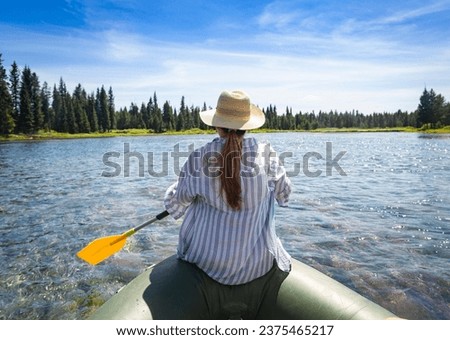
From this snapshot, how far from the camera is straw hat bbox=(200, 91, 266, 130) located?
320cm

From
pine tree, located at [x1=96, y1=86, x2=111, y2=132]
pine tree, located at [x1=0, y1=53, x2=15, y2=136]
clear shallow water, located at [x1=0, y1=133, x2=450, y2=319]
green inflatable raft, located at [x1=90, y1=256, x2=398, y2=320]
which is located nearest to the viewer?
green inflatable raft, located at [x1=90, y1=256, x2=398, y2=320]

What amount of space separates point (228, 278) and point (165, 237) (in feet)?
16.3

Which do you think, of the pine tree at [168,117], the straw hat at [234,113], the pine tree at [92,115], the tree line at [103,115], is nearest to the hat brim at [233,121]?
the straw hat at [234,113]

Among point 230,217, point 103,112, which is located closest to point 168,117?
point 103,112

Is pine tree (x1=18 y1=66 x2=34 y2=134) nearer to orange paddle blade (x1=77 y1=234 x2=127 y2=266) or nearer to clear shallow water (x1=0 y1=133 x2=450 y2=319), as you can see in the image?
clear shallow water (x1=0 y1=133 x2=450 y2=319)

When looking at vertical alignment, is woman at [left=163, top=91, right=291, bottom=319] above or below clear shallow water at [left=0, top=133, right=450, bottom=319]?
above

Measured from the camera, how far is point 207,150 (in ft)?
10.4

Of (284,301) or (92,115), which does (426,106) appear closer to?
(92,115)

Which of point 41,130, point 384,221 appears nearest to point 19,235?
point 384,221

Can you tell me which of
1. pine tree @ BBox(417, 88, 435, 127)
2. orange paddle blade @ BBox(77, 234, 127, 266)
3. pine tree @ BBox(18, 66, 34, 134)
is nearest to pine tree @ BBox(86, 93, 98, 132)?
pine tree @ BBox(18, 66, 34, 134)

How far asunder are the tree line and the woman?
109ft

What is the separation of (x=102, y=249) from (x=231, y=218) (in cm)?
241
